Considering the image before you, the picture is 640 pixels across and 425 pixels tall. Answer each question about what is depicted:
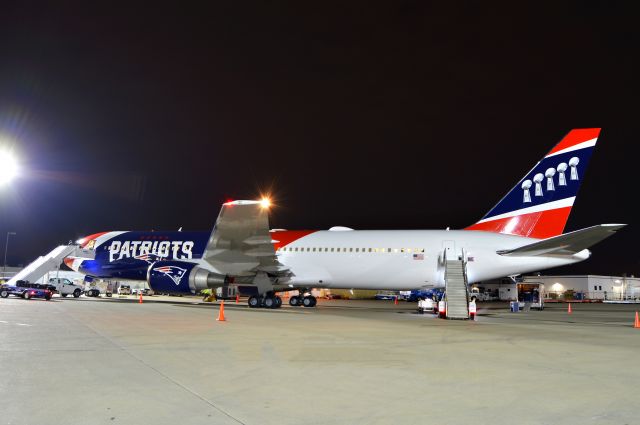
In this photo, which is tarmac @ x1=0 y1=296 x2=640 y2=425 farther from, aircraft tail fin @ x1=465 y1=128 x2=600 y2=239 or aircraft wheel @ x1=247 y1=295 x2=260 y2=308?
aircraft wheel @ x1=247 y1=295 x2=260 y2=308

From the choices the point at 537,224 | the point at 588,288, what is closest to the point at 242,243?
the point at 537,224

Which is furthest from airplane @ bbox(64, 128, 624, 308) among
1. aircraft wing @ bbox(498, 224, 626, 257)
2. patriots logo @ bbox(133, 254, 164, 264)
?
patriots logo @ bbox(133, 254, 164, 264)

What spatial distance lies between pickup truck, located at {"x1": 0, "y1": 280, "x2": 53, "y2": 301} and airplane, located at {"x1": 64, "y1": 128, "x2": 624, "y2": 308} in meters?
8.99

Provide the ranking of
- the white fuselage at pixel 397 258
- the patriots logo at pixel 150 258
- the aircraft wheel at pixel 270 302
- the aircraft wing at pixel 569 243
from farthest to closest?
the patriots logo at pixel 150 258 → the aircraft wheel at pixel 270 302 → the white fuselage at pixel 397 258 → the aircraft wing at pixel 569 243

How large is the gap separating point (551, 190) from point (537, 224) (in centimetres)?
170

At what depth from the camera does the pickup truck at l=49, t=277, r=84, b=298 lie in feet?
117

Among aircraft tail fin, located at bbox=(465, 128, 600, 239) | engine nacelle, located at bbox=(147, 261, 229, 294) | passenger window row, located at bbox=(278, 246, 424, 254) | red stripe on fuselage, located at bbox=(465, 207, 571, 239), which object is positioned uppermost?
aircraft tail fin, located at bbox=(465, 128, 600, 239)

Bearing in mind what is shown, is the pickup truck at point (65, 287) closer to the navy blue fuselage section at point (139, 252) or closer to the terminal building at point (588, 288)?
the navy blue fuselage section at point (139, 252)

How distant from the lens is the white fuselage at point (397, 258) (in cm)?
2352

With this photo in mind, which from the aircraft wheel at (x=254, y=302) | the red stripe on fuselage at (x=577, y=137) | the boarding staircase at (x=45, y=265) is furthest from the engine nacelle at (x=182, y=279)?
the red stripe on fuselage at (x=577, y=137)

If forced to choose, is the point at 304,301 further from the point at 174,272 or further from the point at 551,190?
the point at 551,190

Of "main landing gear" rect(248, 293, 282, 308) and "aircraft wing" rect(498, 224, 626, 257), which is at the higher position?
"aircraft wing" rect(498, 224, 626, 257)

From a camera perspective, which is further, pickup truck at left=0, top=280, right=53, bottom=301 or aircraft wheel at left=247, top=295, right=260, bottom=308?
pickup truck at left=0, top=280, right=53, bottom=301

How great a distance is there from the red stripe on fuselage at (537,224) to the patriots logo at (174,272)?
50.6 ft
